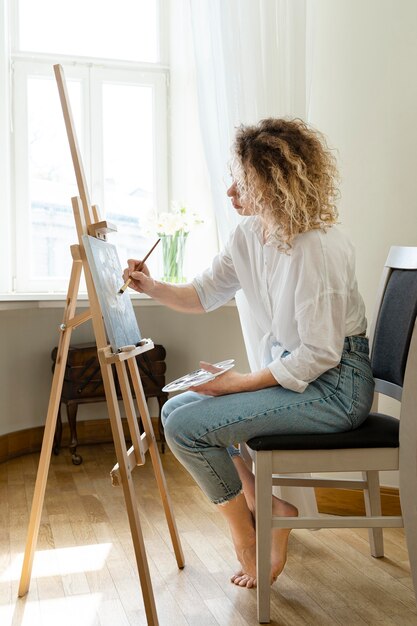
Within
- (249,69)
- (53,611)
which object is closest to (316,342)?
(53,611)

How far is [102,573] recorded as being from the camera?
2221mm

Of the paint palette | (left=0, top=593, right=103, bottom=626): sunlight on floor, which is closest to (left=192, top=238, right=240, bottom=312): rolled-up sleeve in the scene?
the paint palette

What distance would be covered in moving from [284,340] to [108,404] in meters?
0.52

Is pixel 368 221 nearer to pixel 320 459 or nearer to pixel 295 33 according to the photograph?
pixel 295 33

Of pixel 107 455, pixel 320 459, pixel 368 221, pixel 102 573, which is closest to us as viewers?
pixel 320 459

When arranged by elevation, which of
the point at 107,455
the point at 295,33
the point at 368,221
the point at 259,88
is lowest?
the point at 107,455

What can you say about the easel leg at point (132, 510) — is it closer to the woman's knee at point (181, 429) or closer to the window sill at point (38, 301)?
the woman's knee at point (181, 429)

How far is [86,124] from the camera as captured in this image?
13.3 ft

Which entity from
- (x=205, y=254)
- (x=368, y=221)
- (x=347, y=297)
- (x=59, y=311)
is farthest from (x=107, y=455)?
(x=347, y=297)

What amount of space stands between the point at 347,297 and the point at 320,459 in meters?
0.44

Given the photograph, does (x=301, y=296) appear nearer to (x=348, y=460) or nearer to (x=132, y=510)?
(x=348, y=460)

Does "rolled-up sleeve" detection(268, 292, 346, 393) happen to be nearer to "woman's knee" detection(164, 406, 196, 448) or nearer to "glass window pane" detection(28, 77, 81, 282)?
"woman's knee" detection(164, 406, 196, 448)

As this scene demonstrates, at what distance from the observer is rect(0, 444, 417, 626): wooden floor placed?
194cm

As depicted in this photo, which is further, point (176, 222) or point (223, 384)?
point (176, 222)
